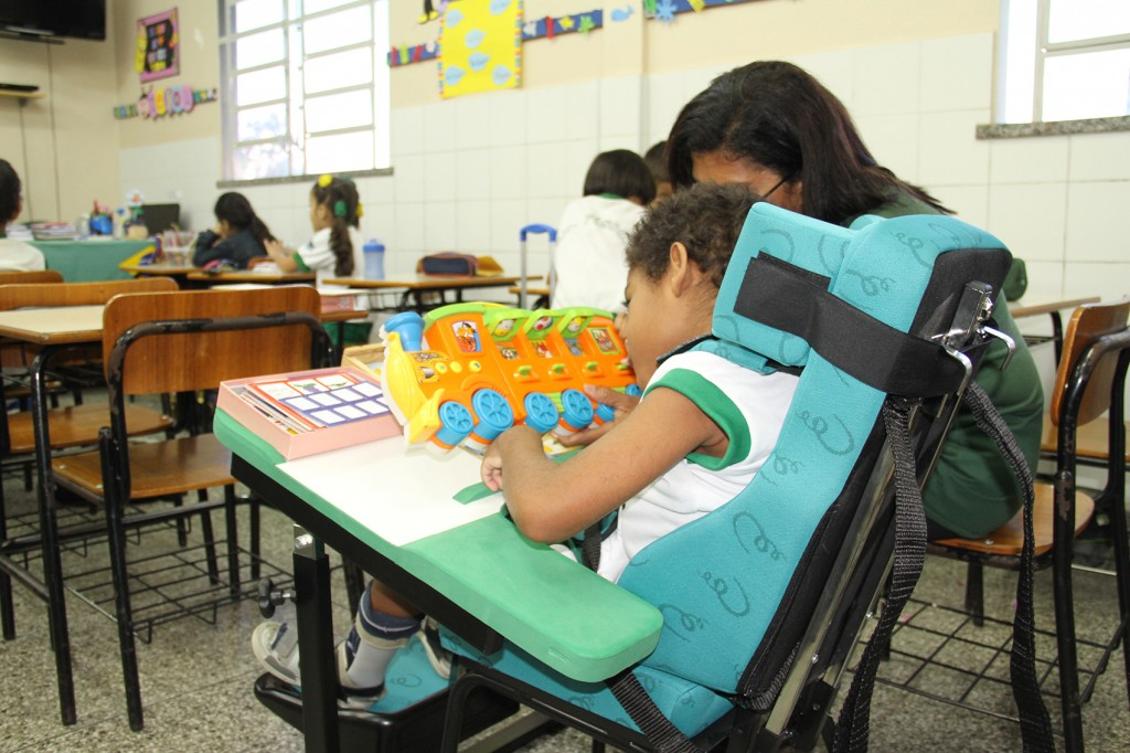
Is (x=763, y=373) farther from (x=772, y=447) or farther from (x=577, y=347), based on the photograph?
(x=577, y=347)

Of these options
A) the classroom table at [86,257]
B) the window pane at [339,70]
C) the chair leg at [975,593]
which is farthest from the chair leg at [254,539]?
the window pane at [339,70]

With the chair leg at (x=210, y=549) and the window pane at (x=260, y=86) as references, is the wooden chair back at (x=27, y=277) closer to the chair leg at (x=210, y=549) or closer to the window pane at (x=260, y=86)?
the chair leg at (x=210, y=549)

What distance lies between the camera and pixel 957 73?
303 centimetres

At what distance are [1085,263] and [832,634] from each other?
2556 millimetres

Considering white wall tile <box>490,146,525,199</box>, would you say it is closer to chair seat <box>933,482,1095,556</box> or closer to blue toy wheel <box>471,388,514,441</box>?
chair seat <box>933,482,1095,556</box>

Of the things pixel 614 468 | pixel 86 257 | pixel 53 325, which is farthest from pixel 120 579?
pixel 86 257

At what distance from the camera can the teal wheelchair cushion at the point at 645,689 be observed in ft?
2.64

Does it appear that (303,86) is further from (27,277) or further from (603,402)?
(603,402)

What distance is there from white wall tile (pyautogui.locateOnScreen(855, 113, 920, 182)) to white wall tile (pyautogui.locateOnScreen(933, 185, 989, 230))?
0.15m

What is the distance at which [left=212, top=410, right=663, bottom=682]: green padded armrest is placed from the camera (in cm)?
66

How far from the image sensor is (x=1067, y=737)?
1.36m

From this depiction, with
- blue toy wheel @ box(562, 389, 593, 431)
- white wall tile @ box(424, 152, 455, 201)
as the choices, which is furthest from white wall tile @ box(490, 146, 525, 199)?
blue toy wheel @ box(562, 389, 593, 431)

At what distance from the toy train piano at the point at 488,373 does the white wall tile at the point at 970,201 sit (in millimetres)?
2359

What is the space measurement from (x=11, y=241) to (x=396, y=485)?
285 centimetres
